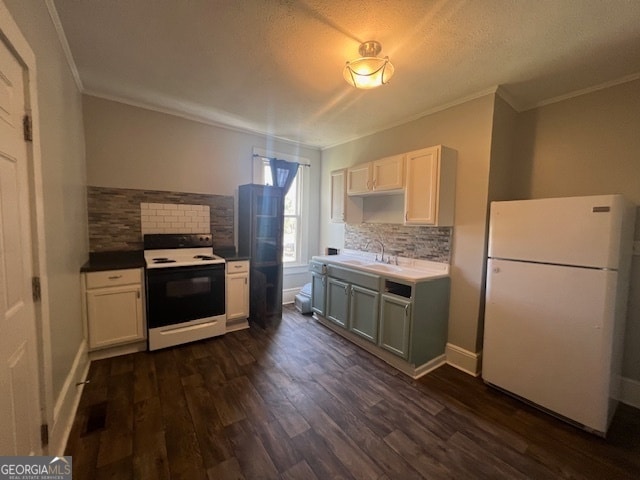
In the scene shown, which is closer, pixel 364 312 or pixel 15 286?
pixel 15 286

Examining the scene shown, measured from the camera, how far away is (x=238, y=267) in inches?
127

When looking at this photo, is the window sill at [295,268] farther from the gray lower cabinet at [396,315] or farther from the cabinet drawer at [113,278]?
the cabinet drawer at [113,278]

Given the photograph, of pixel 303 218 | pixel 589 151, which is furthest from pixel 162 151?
pixel 589 151

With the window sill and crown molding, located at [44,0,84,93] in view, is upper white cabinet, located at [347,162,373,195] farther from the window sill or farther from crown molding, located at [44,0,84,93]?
crown molding, located at [44,0,84,93]

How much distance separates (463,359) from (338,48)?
9.58 feet

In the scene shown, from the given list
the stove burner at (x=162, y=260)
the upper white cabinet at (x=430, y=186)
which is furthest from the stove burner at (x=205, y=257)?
the upper white cabinet at (x=430, y=186)

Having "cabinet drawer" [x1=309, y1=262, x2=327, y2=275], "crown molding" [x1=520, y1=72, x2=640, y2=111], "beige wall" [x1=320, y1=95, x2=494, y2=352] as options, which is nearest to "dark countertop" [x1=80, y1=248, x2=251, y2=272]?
"cabinet drawer" [x1=309, y1=262, x2=327, y2=275]

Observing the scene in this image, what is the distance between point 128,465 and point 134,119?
3.19m

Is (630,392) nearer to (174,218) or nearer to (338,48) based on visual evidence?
(338,48)

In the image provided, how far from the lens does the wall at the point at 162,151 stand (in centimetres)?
281

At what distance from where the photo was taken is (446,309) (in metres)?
2.67

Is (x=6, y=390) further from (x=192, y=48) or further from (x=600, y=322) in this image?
(x=600, y=322)

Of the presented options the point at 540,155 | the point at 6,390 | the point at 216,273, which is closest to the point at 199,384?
the point at 216,273

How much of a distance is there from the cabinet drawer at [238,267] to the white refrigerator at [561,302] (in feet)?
8.50
